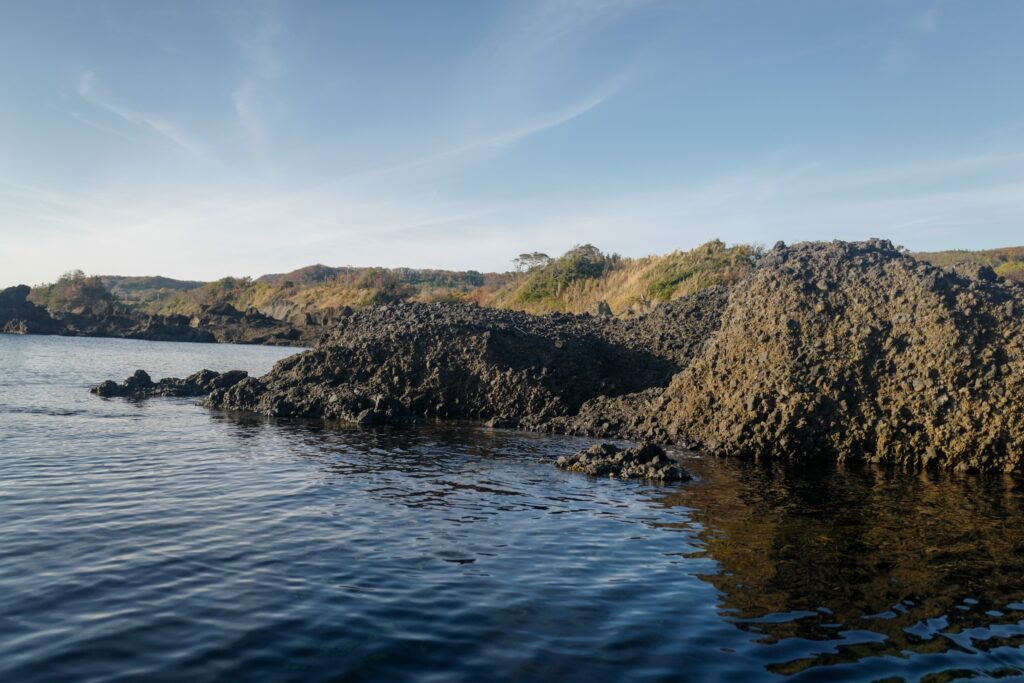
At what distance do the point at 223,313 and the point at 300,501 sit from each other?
81516 mm

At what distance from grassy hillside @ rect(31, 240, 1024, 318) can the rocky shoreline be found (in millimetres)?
→ 4579

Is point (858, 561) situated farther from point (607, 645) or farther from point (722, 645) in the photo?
point (607, 645)

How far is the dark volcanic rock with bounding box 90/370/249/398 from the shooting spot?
26.2 metres

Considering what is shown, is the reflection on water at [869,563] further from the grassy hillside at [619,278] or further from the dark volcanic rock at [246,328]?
the dark volcanic rock at [246,328]

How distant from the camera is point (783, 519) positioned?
10.7 metres

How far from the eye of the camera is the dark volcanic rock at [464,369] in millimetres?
21859

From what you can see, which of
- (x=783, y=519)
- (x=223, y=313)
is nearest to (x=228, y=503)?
(x=783, y=519)

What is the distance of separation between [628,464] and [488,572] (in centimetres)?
651

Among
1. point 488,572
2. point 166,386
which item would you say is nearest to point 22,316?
point 166,386

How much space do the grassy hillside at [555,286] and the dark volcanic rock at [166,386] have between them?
21.1 metres

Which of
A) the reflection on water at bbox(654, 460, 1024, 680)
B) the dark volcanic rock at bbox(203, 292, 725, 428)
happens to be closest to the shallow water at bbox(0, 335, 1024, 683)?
the reflection on water at bbox(654, 460, 1024, 680)

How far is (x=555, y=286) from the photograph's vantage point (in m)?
62.5

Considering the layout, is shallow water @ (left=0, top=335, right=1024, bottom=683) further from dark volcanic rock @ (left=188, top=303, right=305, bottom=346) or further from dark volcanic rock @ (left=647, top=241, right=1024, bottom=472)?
dark volcanic rock @ (left=188, top=303, right=305, bottom=346)

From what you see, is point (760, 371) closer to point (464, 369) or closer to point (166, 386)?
point (464, 369)
